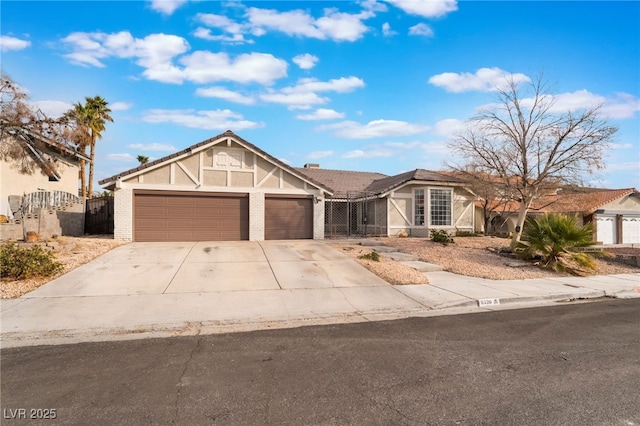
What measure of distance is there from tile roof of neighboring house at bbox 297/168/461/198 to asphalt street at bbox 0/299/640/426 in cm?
1568

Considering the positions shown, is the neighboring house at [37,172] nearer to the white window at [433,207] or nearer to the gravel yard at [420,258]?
the gravel yard at [420,258]

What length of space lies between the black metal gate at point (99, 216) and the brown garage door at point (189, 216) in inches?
190

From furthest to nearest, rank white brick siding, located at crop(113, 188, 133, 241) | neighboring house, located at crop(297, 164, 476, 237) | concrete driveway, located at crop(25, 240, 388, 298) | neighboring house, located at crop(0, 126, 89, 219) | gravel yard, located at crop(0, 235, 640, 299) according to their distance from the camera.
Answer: neighboring house, located at crop(297, 164, 476, 237) < neighboring house, located at crop(0, 126, 89, 219) < white brick siding, located at crop(113, 188, 133, 241) < gravel yard, located at crop(0, 235, 640, 299) < concrete driveway, located at crop(25, 240, 388, 298)

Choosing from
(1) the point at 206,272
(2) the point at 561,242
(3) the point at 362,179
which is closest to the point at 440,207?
(3) the point at 362,179

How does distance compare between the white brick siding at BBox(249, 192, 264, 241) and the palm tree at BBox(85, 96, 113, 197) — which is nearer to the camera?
the white brick siding at BBox(249, 192, 264, 241)

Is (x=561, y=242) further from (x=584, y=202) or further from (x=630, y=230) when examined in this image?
(x=630, y=230)

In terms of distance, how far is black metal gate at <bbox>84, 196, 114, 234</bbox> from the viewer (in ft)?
63.4

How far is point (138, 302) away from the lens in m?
7.51

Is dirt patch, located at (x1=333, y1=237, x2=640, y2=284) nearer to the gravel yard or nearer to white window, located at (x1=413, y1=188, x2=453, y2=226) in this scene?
the gravel yard

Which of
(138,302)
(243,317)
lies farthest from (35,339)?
(243,317)

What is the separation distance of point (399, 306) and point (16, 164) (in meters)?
19.6

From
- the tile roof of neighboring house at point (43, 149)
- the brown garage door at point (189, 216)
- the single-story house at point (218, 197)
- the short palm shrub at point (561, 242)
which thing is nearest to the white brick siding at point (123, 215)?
the single-story house at point (218, 197)

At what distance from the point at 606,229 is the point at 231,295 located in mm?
30367

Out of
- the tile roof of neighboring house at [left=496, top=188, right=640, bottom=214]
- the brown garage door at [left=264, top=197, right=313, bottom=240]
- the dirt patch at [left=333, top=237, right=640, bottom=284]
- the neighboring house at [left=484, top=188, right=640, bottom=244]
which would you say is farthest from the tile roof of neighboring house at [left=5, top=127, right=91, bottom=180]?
the neighboring house at [left=484, top=188, right=640, bottom=244]
